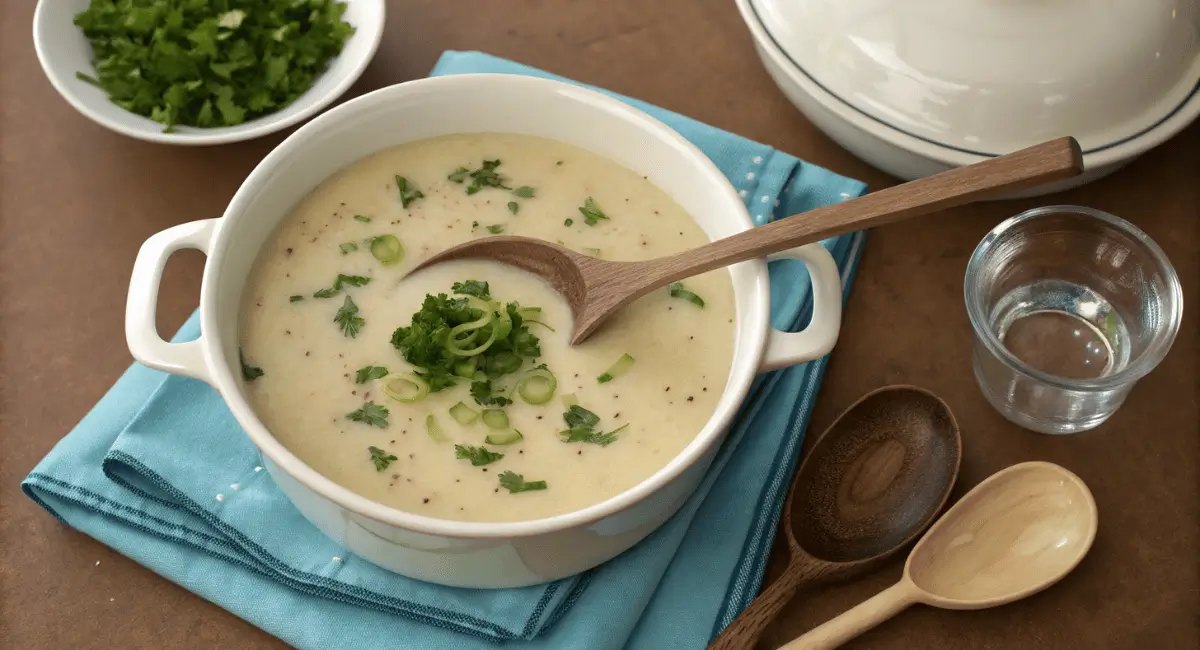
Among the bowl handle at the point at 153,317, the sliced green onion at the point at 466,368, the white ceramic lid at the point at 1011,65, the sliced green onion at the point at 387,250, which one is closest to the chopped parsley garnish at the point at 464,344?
the sliced green onion at the point at 466,368

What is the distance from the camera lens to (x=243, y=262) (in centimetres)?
133

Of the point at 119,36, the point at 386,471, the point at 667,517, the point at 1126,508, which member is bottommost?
the point at 1126,508

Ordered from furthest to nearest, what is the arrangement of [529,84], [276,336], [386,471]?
[529,84], [276,336], [386,471]

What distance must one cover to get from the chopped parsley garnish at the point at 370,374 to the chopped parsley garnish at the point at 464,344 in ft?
0.10

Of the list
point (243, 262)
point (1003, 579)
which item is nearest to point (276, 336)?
point (243, 262)

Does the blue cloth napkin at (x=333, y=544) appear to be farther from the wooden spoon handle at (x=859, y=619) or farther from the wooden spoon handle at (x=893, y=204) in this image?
the wooden spoon handle at (x=893, y=204)

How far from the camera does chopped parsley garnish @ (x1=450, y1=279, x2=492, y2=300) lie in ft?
4.39

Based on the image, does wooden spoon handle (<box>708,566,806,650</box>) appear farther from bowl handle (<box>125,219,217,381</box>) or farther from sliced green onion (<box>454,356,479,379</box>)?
bowl handle (<box>125,219,217,381</box>)

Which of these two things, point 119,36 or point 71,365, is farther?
point 119,36

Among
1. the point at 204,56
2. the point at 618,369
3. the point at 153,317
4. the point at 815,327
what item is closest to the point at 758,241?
the point at 815,327

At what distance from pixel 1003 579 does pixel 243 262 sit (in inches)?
38.7

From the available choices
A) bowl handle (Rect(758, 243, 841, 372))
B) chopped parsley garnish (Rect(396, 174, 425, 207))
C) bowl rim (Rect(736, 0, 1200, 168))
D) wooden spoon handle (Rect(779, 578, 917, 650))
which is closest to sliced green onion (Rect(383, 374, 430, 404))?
chopped parsley garnish (Rect(396, 174, 425, 207))

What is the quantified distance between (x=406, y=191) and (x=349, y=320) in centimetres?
22

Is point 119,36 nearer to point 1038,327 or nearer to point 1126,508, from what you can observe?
point 1038,327
